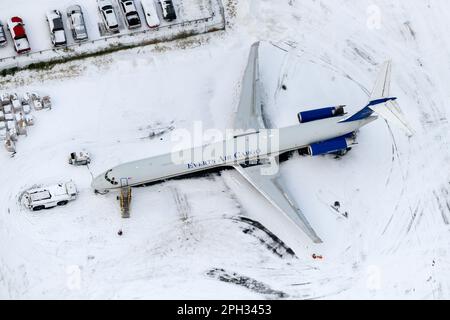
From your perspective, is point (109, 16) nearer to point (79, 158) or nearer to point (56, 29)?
point (56, 29)

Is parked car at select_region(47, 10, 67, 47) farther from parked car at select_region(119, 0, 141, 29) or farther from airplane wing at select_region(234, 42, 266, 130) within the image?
airplane wing at select_region(234, 42, 266, 130)

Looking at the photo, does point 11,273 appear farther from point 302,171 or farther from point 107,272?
point 302,171

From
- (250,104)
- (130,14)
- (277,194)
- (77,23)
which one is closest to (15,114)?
(77,23)

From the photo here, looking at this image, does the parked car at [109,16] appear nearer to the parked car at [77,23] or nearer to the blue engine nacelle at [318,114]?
the parked car at [77,23]

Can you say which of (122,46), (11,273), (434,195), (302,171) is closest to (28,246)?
(11,273)

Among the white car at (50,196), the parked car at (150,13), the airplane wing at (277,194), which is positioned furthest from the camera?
the parked car at (150,13)

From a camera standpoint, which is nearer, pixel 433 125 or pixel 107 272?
pixel 107 272

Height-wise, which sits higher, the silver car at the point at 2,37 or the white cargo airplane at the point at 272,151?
the silver car at the point at 2,37

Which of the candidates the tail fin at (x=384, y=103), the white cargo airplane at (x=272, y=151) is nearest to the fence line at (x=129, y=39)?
the white cargo airplane at (x=272, y=151)
